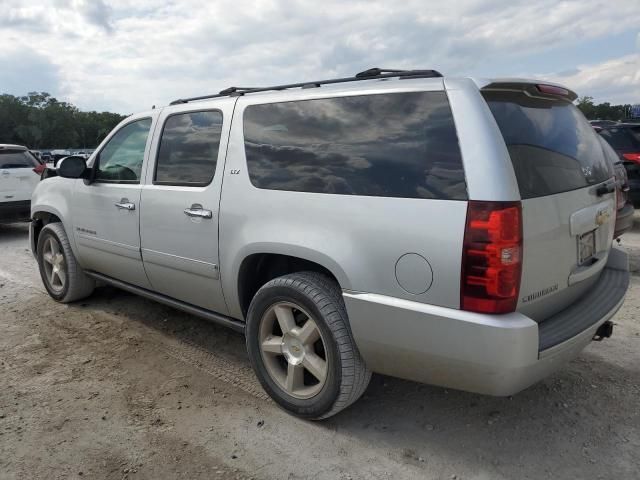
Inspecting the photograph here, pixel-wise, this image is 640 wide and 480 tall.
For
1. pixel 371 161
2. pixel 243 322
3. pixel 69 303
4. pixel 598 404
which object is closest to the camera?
pixel 371 161

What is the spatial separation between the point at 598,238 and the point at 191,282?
254cm

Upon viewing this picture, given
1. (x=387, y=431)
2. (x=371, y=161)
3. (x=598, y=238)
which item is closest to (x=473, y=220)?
(x=371, y=161)

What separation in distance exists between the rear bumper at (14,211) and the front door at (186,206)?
665 centimetres

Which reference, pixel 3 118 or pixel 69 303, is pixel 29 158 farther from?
pixel 3 118

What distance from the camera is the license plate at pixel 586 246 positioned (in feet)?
8.71

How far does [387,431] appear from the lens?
283 cm

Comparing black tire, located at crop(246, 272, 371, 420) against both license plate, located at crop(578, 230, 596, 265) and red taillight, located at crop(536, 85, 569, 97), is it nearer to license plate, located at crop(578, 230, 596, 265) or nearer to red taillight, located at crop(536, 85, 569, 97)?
license plate, located at crop(578, 230, 596, 265)

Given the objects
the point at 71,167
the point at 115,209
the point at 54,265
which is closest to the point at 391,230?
the point at 115,209

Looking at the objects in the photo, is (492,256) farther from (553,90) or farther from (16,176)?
(16,176)

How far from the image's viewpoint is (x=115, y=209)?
160 inches

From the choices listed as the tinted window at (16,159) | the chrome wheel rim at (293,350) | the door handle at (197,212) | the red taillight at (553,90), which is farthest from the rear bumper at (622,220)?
the tinted window at (16,159)

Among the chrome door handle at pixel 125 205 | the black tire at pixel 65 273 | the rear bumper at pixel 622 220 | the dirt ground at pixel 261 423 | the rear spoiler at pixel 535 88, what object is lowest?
the dirt ground at pixel 261 423

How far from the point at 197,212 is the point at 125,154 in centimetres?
129

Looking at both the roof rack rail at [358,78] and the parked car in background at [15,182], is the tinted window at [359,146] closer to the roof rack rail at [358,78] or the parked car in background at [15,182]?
the roof rack rail at [358,78]
